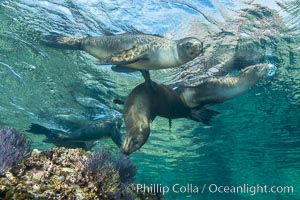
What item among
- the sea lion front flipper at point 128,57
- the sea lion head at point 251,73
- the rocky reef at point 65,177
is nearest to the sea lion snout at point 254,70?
the sea lion head at point 251,73

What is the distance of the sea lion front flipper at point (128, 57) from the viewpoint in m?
→ 6.51

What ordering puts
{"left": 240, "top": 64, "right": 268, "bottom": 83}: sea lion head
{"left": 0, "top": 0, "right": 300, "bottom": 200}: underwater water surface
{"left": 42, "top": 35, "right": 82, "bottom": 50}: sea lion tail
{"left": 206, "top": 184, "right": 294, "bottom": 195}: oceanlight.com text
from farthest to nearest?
{"left": 206, "top": 184, "right": 294, "bottom": 195}: oceanlight.com text, {"left": 0, "top": 0, "right": 300, "bottom": 200}: underwater water surface, {"left": 240, "top": 64, "right": 268, "bottom": 83}: sea lion head, {"left": 42, "top": 35, "right": 82, "bottom": 50}: sea lion tail

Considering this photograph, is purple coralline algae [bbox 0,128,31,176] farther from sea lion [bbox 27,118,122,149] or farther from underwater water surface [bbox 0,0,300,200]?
sea lion [bbox 27,118,122,149]

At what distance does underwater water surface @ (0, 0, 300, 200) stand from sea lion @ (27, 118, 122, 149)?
5.63 ft

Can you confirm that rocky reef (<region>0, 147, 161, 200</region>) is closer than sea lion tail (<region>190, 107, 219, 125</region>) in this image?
Yes

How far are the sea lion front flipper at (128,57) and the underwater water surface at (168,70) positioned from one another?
2266mm

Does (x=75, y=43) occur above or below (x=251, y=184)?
above

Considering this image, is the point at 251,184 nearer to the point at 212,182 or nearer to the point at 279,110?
the point at 212,182

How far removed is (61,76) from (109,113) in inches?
160

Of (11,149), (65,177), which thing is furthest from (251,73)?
(11,149)

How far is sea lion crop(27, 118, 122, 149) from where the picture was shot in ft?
39.7

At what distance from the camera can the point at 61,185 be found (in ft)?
14.4

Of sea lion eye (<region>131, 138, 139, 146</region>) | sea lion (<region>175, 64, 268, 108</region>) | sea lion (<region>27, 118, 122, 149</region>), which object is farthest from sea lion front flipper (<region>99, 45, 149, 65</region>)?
sea lion (<region>27, 118, 122, 149</region>)

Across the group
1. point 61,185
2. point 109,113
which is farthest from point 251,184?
point 61,185
